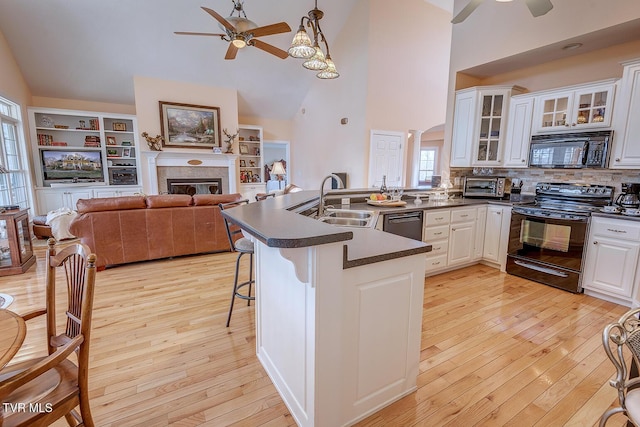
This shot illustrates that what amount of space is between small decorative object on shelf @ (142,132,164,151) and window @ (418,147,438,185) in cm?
840

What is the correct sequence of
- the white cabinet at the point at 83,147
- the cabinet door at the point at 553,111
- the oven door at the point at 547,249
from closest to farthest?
1. the oven door at the point at 547,249
2. the cabinet door at the point at 553,111
3. the white cabinet at the point at 83,147

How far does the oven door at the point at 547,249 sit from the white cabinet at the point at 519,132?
786mm

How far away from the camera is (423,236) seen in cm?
334

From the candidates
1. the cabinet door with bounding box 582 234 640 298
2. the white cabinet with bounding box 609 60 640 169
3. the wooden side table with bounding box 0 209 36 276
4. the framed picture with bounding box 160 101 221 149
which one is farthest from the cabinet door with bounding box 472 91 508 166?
the wooden side table with bounding box 0 209 36 276

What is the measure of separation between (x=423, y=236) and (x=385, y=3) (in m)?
5.03

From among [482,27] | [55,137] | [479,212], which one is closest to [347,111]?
[482,27]

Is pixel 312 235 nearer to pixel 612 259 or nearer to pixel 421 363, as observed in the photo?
pixel 421 363

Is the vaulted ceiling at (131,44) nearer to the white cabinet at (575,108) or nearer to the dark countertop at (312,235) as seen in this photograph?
the white cabinet at (575,108)

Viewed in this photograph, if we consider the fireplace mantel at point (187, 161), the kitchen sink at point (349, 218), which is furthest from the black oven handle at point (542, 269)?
the fireplace mantel at point (187, 161)

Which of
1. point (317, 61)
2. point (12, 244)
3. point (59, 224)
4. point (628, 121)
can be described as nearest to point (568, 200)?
point (628, 121)

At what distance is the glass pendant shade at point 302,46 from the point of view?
8.83 ft

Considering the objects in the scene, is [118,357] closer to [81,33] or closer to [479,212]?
[479,212]

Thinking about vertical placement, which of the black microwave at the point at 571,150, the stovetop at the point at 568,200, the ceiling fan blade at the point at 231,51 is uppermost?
the ceiling fan blade at the point at 231,51

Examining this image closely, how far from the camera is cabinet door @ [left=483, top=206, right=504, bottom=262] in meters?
3.69
